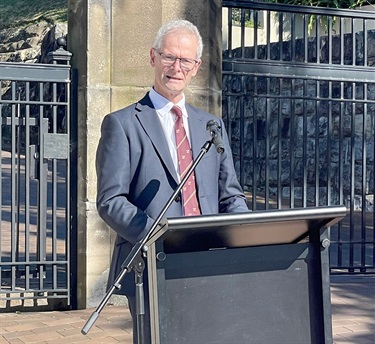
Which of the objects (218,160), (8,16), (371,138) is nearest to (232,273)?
(218,160)

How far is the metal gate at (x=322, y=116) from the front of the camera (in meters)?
8.45

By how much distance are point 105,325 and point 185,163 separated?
3186 mm

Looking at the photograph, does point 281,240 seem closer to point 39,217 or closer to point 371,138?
point 39,217

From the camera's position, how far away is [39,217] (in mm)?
7109

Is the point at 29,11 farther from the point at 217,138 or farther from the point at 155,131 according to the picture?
the point at 217,138

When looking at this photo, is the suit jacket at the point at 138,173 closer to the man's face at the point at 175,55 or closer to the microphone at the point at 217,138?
the man's face at the point at 175,55

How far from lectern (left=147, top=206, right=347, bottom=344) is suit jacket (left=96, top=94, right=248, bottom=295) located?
36 cm

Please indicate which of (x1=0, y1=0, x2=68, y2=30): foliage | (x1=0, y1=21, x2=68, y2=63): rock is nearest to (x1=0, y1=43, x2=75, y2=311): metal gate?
(x1=0, y1=21, x2=68, y2=63): rock

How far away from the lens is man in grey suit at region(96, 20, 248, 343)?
3434 millimetres

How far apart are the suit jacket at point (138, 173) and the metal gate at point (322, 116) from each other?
4349 mm

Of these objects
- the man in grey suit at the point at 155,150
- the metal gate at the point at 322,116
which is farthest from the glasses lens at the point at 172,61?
the metal gate at the point at 322,116

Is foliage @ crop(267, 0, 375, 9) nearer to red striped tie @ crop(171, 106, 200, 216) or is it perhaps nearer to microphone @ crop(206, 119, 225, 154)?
red striped tie @ crop(171, 106, 200, 216)

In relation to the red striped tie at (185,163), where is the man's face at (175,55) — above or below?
above

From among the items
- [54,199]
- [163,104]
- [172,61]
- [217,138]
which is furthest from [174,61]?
[54,199]
